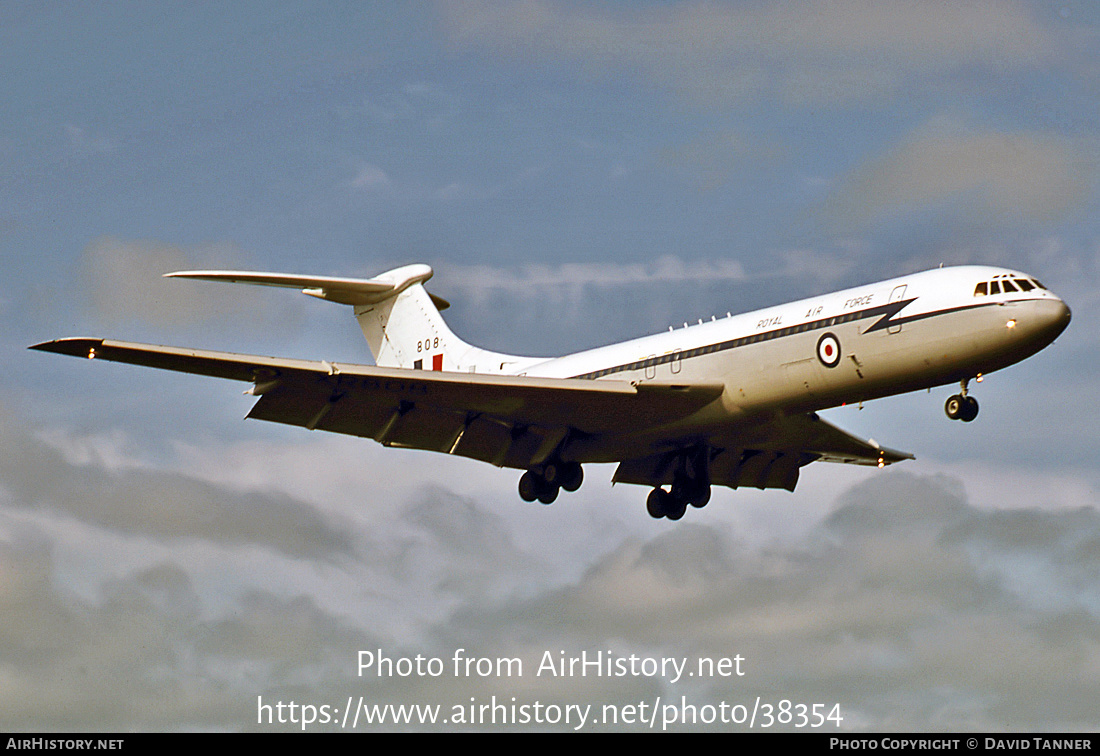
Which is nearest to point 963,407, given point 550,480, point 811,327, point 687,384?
point 811,327

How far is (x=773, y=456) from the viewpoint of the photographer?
37.2 m

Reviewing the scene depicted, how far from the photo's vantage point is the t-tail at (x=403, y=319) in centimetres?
3997

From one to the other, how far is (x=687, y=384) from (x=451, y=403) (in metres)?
5.62

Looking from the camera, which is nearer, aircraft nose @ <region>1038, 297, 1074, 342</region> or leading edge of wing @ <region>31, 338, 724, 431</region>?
aircraft nose @ <region>1038, 297, 1074, 342</region>

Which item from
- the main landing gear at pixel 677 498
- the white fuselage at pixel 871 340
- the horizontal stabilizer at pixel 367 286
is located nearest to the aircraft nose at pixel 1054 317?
the white fuselage at pixel 871 340

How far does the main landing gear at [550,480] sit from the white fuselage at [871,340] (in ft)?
12.5

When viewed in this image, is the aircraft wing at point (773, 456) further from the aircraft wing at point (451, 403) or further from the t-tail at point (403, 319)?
the t-tail at point (403, 319)

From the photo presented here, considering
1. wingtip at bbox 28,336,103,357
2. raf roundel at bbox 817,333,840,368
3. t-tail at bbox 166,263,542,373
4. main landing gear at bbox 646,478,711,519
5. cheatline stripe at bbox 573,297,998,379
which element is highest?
t-tail at bbox 166,263,542,373

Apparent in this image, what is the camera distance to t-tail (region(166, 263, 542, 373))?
40.0 metres

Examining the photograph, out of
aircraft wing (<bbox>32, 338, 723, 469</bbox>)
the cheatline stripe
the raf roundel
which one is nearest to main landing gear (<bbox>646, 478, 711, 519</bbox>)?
aircraft wing (<bbox>32, 338, 723, 469</bbox>)

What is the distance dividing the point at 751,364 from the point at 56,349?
14.4 metres

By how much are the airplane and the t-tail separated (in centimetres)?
68

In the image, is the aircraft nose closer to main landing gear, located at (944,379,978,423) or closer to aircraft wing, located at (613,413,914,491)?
main landing gear, located at (944,379,978,423)

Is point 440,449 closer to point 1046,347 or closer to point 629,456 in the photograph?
point 629,456
